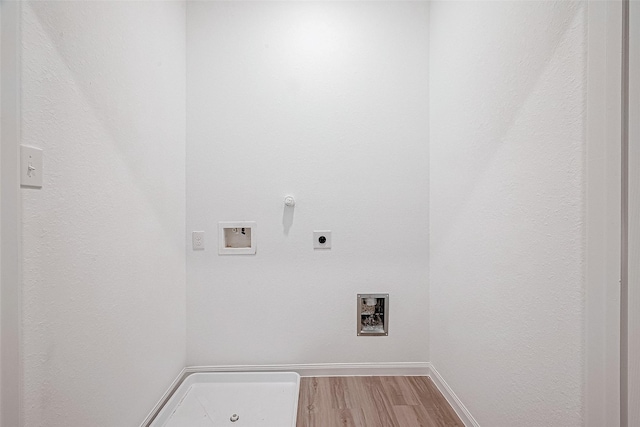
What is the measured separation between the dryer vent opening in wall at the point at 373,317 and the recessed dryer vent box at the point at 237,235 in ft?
2.52

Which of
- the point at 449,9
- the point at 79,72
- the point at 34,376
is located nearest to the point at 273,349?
the point at 34,376

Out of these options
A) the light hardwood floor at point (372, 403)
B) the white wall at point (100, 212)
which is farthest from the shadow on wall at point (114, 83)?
the light hardwood floor at point (372, 403)

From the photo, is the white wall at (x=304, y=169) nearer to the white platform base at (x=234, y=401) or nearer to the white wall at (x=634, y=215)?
the white platform base at (x=234, y=401)

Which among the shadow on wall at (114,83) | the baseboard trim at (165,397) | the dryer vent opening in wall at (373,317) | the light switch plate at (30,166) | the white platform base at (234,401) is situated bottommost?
the white platform base at (234,401)

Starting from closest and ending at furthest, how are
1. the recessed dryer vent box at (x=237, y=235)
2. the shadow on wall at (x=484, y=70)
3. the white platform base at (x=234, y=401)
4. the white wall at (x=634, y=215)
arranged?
the white wall at (x=634, y=215) < the shadow on wall at (x=484, y=70) < the white platform base at (x=234, y=401) < the recessed dryer vent box at (x=237, y=235)

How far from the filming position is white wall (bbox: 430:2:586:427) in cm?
85

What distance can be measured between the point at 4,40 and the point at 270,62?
4.20ft

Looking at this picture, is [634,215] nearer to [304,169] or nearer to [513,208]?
[513,208]

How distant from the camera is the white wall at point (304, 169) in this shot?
1.84 metres

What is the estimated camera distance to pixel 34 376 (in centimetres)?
82

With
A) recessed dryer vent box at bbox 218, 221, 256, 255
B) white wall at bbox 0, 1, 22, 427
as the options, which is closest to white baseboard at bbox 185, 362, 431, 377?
recessed dryer vent box at bbox 218, 221, 256, 255

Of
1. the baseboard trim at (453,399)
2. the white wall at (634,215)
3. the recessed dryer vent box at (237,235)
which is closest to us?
the white wall at (634,215)

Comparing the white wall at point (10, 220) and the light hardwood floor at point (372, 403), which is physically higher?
the white wall at point (10, 220)

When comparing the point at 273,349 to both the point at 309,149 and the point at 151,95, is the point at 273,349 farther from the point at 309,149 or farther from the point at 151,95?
the point at 151,95
